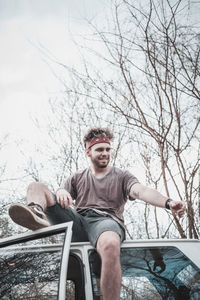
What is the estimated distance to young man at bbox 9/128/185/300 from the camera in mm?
1750

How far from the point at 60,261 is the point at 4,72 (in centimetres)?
1100

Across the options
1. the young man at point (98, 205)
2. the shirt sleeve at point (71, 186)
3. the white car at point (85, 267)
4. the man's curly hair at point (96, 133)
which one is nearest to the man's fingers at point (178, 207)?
the young man at point (98, 205)

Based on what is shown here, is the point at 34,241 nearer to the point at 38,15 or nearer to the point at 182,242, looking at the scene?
the point at 182,242

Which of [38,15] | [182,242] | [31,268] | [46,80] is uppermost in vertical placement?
[38,15]

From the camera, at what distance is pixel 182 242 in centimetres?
206

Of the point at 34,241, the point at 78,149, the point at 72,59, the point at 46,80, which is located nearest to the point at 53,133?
the point at 78,149

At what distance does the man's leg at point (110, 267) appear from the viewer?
5.41ft

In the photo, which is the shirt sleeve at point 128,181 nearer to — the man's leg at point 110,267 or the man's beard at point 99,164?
the man's beard at point 99,164

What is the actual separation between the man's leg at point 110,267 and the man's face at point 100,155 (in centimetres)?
104

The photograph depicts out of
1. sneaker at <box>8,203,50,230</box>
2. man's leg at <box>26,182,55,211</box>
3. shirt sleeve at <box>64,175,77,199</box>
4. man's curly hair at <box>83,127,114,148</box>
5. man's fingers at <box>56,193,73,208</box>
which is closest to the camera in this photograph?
sneaker at <box>8,203,50,230</box>

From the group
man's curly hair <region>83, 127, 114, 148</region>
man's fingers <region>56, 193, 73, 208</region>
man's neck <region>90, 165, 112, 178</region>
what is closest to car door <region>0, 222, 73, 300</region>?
man's fingers <region>56, 193, 73, 208</region>

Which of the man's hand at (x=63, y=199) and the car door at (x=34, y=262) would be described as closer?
the car door at (x=34, y=262)

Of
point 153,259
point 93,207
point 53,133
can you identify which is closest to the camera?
point 153,259

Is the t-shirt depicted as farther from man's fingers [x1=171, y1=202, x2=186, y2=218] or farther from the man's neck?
man's fingers [x1=171, y1=202, x2=186, y2=218]
